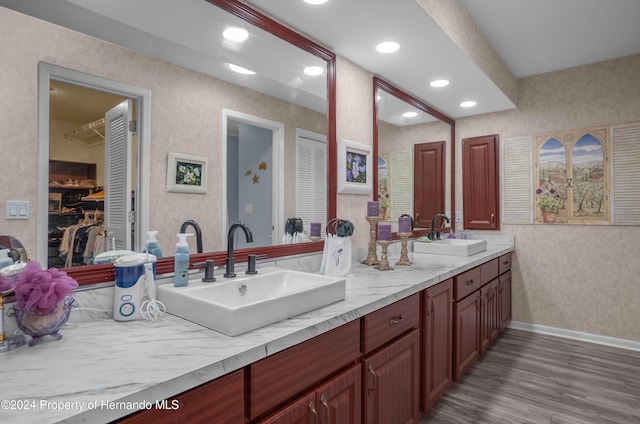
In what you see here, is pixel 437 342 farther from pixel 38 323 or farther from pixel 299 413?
pixel 38 323

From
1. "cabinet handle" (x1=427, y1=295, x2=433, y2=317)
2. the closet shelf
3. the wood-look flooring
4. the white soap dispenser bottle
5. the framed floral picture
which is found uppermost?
the closet shelf

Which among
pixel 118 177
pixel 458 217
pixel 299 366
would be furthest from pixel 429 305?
pixel 458 217

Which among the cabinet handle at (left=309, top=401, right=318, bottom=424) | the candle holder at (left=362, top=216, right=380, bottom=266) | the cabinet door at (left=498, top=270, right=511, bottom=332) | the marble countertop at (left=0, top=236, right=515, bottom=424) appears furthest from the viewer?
the cabinet door at (left=498, top=270, right=511, bottom=332)

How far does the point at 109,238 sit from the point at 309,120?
47.9 inches

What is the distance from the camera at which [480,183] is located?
149 inches

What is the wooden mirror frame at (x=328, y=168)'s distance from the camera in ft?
3.99

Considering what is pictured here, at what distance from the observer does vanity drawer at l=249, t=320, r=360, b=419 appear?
98 cm

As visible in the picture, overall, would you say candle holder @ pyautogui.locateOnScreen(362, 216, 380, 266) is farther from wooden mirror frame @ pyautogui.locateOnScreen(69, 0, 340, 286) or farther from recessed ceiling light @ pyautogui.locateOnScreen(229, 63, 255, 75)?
recessed ceiling light @ pyautogui.locateOnScreen(229, 63, 255, 75)

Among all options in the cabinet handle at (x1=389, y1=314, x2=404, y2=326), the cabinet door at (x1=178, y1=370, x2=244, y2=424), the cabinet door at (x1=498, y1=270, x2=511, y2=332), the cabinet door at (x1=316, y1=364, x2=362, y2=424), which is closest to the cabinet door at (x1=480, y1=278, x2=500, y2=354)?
the cabinet door at (x1=498, y1=270, x2=511, y2=332)

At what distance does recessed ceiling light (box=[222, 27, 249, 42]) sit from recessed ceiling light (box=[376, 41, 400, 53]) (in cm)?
86

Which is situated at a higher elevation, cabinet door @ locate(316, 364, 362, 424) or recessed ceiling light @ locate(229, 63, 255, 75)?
recessed ceiling light @ locate(229, 63, 255, 75)

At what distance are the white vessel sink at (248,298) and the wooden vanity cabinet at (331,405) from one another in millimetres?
254

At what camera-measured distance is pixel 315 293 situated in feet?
4.24

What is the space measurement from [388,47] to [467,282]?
1593 millimetres
